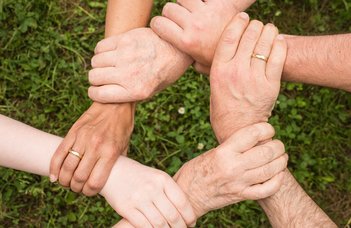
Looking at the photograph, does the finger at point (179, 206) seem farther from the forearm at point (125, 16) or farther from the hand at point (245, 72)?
the forearm at point (125, 16)

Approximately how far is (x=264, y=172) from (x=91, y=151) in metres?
0.83

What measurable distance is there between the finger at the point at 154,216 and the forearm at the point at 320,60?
92 cm

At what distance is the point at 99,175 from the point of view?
2525 mm

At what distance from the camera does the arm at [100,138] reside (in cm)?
252

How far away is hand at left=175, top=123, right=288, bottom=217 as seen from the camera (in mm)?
2418

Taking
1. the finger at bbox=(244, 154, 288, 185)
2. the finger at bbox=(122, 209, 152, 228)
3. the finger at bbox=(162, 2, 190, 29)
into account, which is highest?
the finger at bbox=(162, 2, 190, 29)

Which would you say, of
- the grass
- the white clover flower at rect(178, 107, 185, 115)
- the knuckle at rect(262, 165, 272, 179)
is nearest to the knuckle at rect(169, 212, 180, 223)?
the knuckle at rect(262, 165, 272, 179)

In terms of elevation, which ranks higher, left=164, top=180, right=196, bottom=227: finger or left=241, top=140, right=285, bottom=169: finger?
left=241, top=140, right=285, bottom=169: finger

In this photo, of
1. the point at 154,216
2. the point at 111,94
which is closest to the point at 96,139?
the point at 111,94

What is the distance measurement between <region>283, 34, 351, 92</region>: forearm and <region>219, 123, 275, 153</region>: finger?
0.33 meters

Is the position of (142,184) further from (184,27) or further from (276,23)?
(276,23)

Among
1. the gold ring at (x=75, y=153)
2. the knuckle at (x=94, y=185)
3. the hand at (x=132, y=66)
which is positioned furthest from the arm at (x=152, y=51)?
the knuckle at (x=94, y=185)

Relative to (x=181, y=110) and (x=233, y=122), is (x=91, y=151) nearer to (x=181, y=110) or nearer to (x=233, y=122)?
(x=233, y=122)

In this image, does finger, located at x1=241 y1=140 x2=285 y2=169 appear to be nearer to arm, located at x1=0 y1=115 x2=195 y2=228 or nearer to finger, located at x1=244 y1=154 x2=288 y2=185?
finger, located at x1=244 y1=154 x2=288 y2=185
